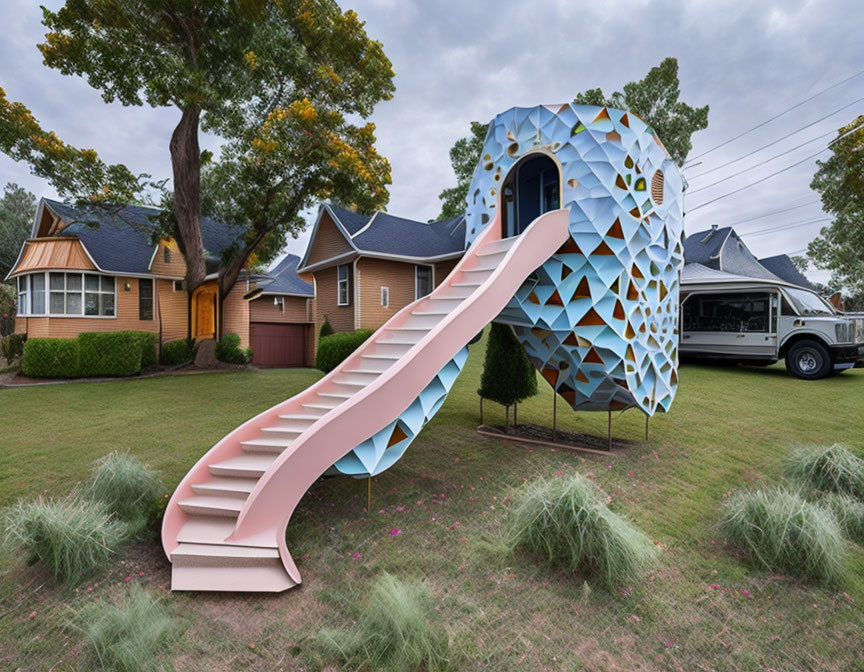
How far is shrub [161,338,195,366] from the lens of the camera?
1647 cm

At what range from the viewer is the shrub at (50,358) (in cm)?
1377

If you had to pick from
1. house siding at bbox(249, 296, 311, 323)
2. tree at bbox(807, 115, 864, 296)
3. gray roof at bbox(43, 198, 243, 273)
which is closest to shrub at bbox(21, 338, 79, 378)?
gray roof at bbox(43, 198, 243, 273)

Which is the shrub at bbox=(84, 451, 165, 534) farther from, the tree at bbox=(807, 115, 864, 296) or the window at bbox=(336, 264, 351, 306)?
the tree at bbox=(807, 115, 864, 296)

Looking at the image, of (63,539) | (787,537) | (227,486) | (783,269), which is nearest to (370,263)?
(227,486)

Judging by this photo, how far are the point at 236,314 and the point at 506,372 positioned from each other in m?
14.6

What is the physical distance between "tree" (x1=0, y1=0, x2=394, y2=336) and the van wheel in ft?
43.3

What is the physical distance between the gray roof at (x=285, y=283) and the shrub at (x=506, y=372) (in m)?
13.4

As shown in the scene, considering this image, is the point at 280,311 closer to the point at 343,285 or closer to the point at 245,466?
the point at 343,285

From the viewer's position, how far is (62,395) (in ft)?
36.3

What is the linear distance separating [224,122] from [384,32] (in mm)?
5606

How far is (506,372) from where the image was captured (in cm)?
789

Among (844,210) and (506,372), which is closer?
(506,372)

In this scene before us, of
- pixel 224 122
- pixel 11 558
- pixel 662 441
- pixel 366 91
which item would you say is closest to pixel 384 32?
pixel 366 91

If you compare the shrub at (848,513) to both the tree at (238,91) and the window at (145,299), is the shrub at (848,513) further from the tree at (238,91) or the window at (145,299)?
the window at (145,299)
